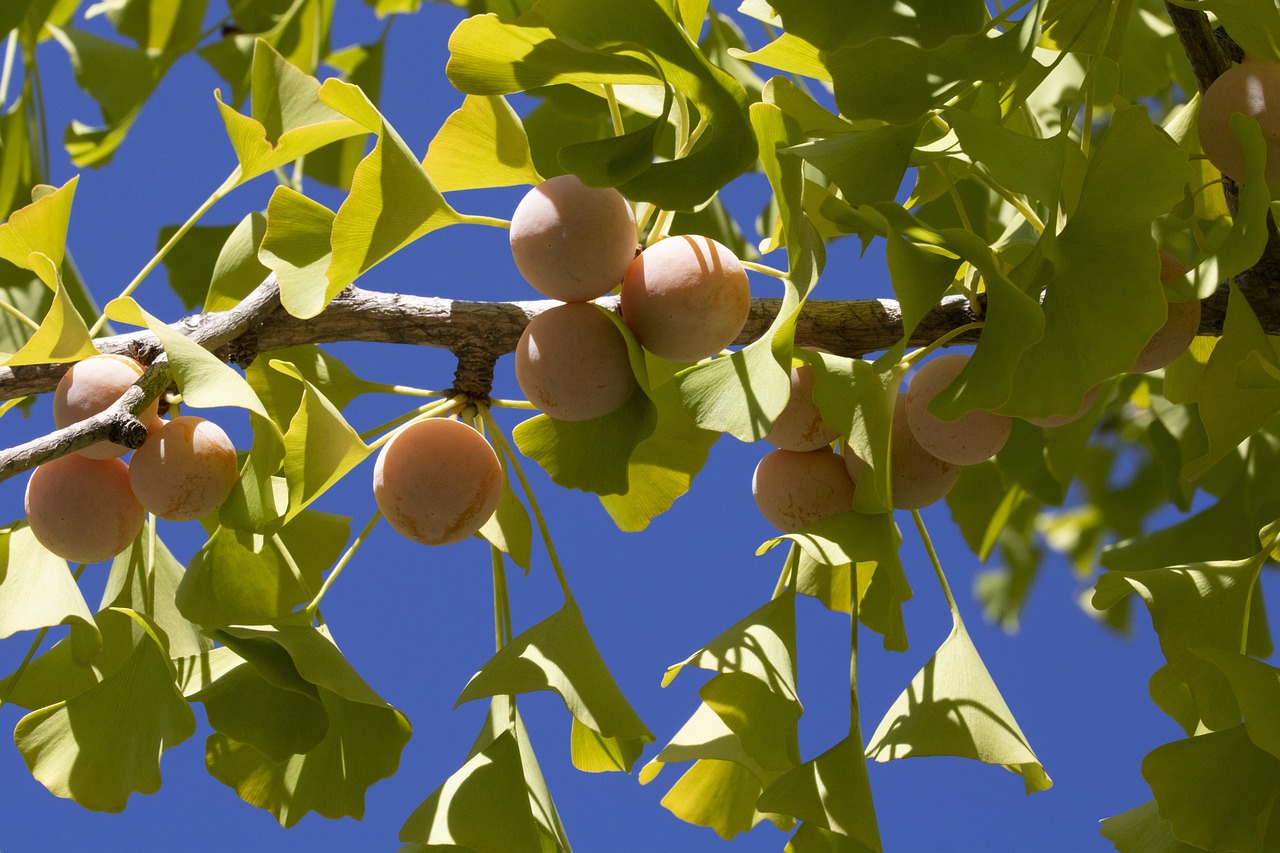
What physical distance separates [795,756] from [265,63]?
570 millimetres

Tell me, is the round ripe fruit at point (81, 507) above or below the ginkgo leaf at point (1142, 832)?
above

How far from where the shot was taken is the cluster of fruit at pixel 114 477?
619 mm

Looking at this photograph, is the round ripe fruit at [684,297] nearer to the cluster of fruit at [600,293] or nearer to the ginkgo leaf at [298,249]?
the cluster of fruit at [600,293]

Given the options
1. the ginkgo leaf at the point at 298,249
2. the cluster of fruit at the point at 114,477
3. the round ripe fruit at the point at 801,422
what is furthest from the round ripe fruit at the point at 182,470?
the round ripe fruit at the point at 801,422

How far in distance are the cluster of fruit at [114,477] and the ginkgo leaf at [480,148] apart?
19 cm

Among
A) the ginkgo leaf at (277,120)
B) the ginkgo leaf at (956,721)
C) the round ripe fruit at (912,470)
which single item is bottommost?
the ginkgo leaf at (956,721)

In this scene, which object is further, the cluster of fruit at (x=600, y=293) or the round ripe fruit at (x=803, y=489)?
the round ripe fruit at (x=803, y=489)

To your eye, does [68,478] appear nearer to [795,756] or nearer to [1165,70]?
[795,756]

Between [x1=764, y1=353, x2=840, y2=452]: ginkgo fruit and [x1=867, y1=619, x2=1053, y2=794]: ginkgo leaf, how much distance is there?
0.17m

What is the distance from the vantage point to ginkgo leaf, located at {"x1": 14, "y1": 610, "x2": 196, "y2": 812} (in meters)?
0.67

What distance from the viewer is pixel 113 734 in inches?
27.0

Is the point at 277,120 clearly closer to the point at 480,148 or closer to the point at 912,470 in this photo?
the point at 480,148

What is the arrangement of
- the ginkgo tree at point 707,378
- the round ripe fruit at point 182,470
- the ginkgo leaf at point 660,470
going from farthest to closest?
the ginkgo leaf at point 660,470, the round ripe fruit at point 182,470, the ginkgo tree at point 707,378

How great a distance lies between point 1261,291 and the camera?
73 cm
